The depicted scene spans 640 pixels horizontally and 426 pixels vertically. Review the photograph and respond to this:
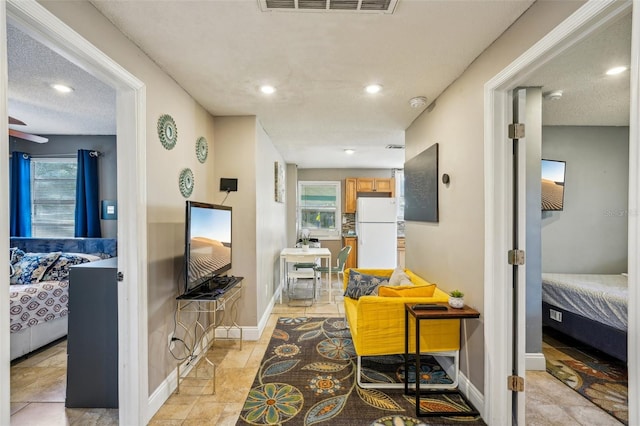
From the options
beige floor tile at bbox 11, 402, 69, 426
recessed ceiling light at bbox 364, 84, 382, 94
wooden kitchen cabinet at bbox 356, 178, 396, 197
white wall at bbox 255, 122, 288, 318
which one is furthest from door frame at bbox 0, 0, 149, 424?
wooden kitchen cabinet at bbox 356, 178, 396, 197

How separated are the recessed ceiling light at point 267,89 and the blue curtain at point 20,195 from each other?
4.03 metres

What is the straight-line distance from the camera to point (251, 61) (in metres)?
2.06

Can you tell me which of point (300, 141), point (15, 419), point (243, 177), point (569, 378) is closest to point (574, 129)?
point (569, 378)

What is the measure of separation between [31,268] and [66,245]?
33.5 inches

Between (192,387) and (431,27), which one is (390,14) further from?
(192,387)

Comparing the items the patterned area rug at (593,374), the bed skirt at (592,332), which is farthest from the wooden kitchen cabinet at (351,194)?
the patterned area rug at (593,374)

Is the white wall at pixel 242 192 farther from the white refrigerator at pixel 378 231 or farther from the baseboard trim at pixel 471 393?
the white refrigerator at pixel 378 231

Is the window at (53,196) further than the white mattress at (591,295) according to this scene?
Yes

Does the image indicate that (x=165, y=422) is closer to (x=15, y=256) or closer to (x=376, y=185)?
(x=15, y=256)

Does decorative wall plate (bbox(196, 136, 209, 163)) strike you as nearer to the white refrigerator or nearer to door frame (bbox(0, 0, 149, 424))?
door frame (bbox(0, 0, 149, 424))

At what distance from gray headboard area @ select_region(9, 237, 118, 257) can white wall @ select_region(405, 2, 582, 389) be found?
4.10 meters

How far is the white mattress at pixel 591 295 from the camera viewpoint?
2545mm

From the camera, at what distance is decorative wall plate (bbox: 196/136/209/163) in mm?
2812

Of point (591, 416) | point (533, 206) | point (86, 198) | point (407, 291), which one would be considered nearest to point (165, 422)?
point (407, 291)
